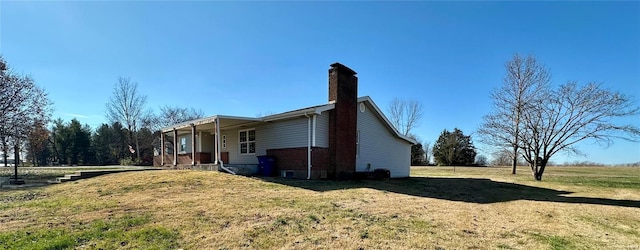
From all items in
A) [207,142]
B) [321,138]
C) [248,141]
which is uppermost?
[321,138]

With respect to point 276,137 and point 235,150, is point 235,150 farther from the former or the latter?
point 276,137

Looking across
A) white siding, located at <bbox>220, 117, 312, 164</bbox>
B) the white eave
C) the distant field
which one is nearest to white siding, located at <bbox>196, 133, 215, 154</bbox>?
white siding, located at <bbox>220, 117, 312, 164</bbox>

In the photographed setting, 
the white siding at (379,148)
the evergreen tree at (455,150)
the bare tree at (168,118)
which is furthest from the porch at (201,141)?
the evergreen tree at (455,150)

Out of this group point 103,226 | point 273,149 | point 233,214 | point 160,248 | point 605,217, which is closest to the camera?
point 160,248

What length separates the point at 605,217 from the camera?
8.51 m

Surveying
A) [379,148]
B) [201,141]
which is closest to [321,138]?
[379,148]

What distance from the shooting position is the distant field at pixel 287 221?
541 centimetres

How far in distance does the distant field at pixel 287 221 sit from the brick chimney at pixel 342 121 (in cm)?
479

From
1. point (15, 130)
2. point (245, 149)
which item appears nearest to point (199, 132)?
point (245, 149)

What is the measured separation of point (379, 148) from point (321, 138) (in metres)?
5.14

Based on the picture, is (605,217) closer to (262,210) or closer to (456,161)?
(262,210)

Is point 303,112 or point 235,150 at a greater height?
point 303,112

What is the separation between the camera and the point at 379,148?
19.2 m

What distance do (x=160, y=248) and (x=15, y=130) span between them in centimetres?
2191
